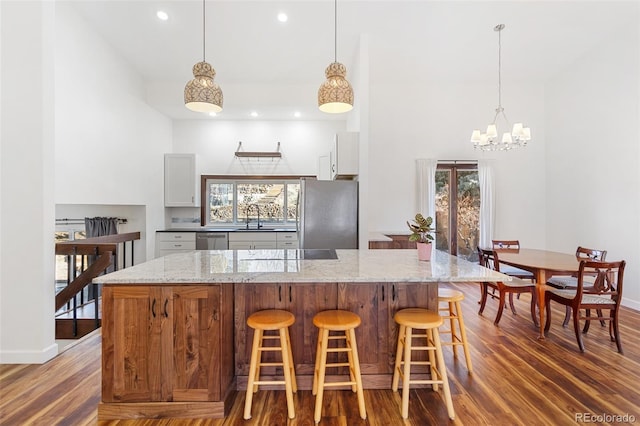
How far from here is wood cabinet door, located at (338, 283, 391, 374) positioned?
2.10 m

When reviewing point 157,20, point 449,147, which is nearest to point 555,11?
point 449,147

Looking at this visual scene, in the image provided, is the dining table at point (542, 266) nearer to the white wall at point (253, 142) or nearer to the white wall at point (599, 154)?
the white wall at point (599, 154)

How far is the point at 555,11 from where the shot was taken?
11.8ft

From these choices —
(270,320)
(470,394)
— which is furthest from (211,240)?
(470,394)

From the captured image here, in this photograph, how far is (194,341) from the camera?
177 centimetres

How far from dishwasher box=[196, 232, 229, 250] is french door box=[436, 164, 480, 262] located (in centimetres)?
385

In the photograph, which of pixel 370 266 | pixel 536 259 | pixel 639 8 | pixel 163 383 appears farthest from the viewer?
pixel 639 8

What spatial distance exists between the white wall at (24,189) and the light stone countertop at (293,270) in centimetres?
119

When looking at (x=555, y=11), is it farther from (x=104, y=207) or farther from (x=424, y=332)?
(x=104, y=207)

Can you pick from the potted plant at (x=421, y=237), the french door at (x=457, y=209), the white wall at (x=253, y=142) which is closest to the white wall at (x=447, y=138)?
the french door at (x=457, y=209)


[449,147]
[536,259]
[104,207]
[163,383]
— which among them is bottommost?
[163,383]

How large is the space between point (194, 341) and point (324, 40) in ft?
12.5

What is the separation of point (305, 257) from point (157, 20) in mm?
3493

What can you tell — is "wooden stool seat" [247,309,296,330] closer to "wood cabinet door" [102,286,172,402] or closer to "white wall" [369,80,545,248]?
"wood cabinet door" [102,286,172,402]
